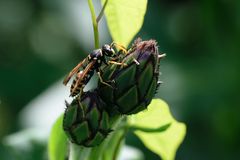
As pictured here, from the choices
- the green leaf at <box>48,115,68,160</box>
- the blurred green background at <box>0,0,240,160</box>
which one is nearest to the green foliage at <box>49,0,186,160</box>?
the green leaf at <box>48,115,68,160</box>

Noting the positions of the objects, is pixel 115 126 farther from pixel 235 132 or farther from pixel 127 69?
pixel 235 132

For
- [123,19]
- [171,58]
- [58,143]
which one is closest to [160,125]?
[58,143]

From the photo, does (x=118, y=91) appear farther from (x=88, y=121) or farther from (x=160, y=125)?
(x=160, y=125)

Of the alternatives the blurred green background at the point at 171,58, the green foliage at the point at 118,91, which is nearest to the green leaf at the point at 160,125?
the green foliage at the point at 118,91

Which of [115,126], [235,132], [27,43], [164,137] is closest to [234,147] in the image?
[235,132]

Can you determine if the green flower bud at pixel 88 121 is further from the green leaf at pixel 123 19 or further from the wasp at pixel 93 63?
the green leaf at pixel 123 19
